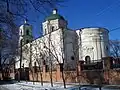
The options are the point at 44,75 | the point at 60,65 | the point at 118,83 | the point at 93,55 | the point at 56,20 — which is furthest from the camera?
the point at 56,20

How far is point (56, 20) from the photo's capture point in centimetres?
5872

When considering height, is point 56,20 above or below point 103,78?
above

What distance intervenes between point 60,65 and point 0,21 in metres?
25.2

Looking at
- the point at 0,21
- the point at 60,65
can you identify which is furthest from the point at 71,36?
the point at 0,21

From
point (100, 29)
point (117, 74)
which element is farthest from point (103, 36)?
point (117, 74)

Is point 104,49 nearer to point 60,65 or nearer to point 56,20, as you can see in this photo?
point 56,20

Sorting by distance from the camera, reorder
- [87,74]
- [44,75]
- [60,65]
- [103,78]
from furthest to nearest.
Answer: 1. [44,75]
2. [60,65]
3. [87,74]
4. [103,78]

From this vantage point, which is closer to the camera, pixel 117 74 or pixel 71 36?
pixel 117 74

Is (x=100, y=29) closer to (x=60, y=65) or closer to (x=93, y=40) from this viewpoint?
(x=93, y=40)

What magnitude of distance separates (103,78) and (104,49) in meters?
30.9

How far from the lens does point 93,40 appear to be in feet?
178

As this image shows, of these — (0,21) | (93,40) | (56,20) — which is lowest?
(0,21)

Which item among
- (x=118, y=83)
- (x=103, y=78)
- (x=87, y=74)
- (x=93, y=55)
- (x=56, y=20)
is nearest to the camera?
(x=118, y=83)

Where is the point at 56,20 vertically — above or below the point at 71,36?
above
